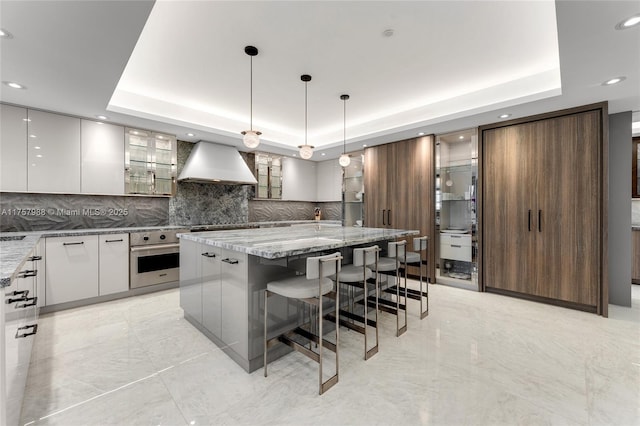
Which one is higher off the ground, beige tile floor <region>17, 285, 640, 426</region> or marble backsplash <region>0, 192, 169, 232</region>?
marble backsplash <region>0, 192, 169, 232</region>

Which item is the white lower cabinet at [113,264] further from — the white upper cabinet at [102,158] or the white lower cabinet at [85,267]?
the white upper cabinet at [102,158]

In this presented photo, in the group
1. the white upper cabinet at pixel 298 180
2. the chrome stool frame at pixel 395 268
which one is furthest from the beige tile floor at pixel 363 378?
the white upper cabinet at pixel 298 180

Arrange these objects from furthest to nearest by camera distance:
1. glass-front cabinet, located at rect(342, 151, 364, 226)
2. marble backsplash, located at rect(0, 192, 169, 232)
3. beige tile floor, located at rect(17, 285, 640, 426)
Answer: glass-front cabinet, located at rect(342, 151, 364, 226) < marble backsplash, located at rect(0, 192, 169, 232) < beige tile floor, located at rect(17, 285, 640, 426)

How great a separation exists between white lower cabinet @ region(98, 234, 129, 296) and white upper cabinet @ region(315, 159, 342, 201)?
4.23 meters

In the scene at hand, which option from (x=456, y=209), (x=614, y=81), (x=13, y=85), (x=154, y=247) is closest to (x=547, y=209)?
Answer: (x=456, y=209)

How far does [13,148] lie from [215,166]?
91.7 inches

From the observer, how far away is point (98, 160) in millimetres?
3793

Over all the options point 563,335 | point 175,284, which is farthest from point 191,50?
point 563,335

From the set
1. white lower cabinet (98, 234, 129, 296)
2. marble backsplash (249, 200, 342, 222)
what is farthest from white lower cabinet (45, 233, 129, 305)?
marble backsplash (249, 200, 342, 222)

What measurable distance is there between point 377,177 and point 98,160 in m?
4.39

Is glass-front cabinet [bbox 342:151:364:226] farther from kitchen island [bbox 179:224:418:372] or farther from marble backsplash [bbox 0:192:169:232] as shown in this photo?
marble backsplash [bbox 0:192:169:232]

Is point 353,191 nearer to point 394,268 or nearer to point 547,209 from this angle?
point 394,268

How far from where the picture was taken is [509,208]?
382 cm

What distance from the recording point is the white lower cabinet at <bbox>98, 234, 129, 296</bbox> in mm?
3566
